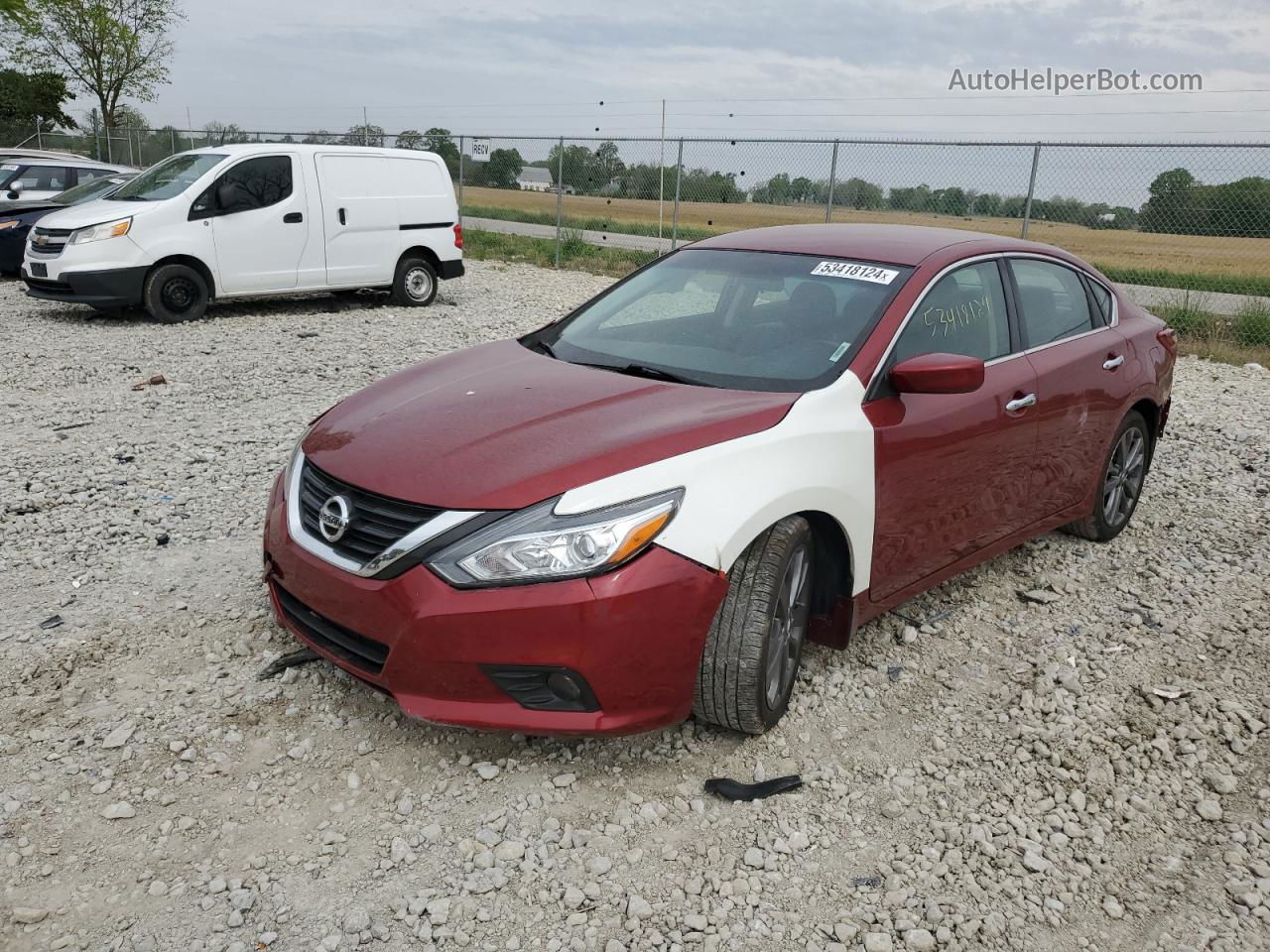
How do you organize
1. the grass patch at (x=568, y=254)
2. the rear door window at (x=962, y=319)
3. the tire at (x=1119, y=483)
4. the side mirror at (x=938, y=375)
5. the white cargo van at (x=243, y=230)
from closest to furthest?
the side mirror at (x=938, y=375)
the rear door window at (x=962, y=319)
the tire at (x=1119, y=483)
the white cargo van at (x=243, y=230)
the grass patch at (x=568, y=254)

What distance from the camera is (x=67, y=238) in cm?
996

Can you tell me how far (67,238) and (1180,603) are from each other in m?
10.1

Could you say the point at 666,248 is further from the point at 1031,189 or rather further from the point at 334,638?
the point at 334,638

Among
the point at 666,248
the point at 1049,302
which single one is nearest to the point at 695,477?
the point at 1049,302

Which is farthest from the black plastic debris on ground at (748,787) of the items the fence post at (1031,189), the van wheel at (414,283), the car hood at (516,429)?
the fence post at (1031,189)

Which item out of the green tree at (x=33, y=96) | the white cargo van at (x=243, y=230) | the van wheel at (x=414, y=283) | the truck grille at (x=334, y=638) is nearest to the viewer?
the truck grille at (x=334, y=638)

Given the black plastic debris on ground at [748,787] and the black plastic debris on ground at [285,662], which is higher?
the black plastic debris on ground at [285,662]

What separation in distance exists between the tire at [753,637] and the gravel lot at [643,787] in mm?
199

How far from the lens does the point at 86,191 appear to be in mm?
12711

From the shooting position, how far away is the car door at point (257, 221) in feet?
34.2

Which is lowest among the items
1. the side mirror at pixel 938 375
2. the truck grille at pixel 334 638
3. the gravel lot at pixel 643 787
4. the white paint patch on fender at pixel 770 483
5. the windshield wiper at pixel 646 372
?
the gravel lot at pixel 643 787

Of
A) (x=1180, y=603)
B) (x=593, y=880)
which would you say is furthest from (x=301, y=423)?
(x=1180, y=603)

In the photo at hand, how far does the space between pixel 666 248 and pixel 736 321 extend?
50.4ft

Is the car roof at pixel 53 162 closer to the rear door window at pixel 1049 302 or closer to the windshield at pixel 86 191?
the windshield at pixel 86 191
